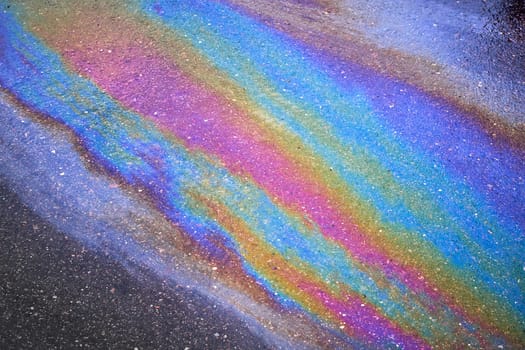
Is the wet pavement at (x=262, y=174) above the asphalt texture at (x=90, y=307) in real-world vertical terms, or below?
above

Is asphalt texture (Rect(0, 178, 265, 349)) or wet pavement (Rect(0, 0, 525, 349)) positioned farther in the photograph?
wet pavement (Rect(0, 0, 525, 349))

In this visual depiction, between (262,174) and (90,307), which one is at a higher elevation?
(262,174)

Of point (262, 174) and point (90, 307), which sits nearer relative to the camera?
point (90, 307)

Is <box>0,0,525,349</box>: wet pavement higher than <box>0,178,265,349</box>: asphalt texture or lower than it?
higher

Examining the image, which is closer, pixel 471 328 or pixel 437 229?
pixel 471 328

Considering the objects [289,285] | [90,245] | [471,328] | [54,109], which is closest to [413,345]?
[471,328]

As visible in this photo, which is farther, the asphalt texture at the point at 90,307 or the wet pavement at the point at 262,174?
the wet pavement at the point at 262,174

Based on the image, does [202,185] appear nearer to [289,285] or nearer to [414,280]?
[289,285]

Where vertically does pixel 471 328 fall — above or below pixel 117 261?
above
